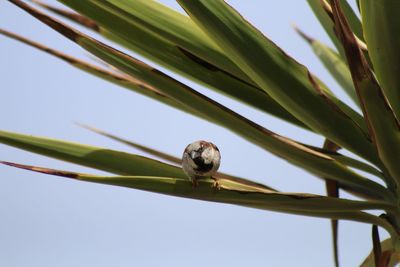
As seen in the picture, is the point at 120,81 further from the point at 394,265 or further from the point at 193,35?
the point at 394,265

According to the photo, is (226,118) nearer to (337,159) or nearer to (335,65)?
(337,159)

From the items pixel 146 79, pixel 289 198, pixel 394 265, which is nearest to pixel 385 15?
pixel 289 198

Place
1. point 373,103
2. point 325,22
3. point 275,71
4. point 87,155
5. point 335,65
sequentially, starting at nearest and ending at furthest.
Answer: point 373,103 < point 275,71 < point 87,155 < point 325,22 < point 335,65

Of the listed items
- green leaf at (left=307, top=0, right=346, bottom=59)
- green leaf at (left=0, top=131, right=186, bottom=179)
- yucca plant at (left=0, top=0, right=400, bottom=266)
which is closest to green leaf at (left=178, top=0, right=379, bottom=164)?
yucca plant at (left=0, top=0, right=400, bottom=266)

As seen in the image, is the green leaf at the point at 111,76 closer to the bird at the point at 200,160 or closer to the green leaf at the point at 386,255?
the bird at the point at 200,160

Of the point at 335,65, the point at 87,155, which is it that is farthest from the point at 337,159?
the point at 335,65

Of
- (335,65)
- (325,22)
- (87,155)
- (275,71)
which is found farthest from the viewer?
(335,65)

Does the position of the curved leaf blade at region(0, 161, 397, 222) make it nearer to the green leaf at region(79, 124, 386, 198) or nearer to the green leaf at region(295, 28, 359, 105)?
the green leaf at region(79, 124, 386, 198)

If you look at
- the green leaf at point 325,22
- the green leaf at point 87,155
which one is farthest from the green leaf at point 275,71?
the green leaf at point 325,22

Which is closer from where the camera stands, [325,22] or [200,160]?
[200,160]
